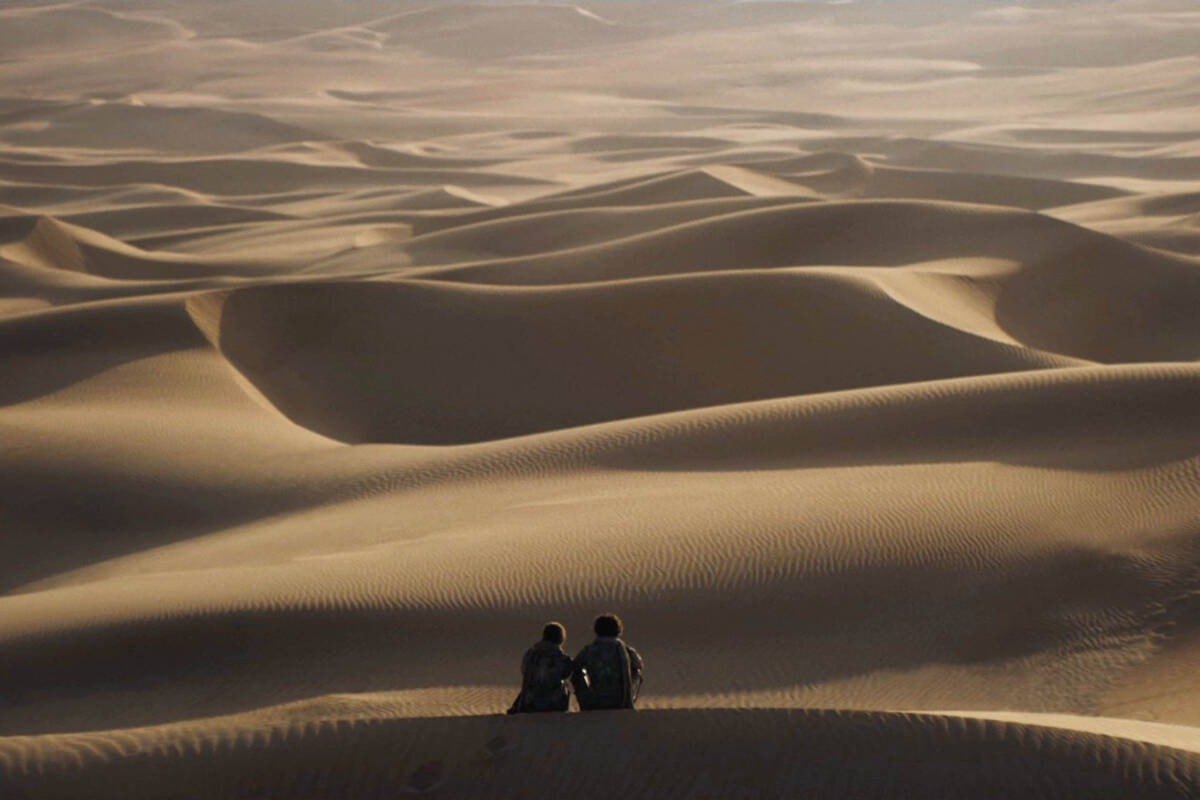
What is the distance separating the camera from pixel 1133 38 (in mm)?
72375

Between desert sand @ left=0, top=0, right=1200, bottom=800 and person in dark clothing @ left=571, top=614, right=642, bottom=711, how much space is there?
3.0 inches

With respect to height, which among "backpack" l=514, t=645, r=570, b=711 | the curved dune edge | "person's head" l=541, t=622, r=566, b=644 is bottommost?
the curved dune edge

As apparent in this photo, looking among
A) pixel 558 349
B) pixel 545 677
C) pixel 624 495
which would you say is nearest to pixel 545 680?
pixel 545 677

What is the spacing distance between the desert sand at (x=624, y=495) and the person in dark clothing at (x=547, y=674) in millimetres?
67

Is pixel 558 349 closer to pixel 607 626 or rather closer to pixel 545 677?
pixel 545 677

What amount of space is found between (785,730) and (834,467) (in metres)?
4.22

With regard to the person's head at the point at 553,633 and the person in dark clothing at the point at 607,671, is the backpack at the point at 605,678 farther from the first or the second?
the person's head at the point at 553,633

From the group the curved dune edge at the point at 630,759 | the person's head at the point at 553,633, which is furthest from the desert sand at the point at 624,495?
the person's head at the point at 553,633

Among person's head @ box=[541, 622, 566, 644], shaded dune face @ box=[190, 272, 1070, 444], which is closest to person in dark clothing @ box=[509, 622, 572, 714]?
person's head @ box=[541, 622, 566, 644]

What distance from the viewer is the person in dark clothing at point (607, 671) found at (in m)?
4.81

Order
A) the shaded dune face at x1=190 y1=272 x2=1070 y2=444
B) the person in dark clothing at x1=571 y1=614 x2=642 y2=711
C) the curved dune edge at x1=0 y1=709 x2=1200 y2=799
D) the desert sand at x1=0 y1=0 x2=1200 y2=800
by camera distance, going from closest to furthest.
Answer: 1. the curved dune edge at x1=0 y1=709 x2=1200 y2=799
2. the person in dark clothing at x1=571 y1=614 x2=642 y2=711
3. the desert sand at x1=0 y1=0 x2=1200 y2=800
4. the shaded dune face at x1=190 y1=272 x2=1070 y2=444

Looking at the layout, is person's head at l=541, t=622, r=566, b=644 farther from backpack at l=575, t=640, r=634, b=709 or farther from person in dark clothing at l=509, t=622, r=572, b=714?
backpack at l=575, t=640, r=634, b=709

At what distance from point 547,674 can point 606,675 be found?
182 millimetres

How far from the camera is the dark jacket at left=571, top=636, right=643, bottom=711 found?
484 centimetres
